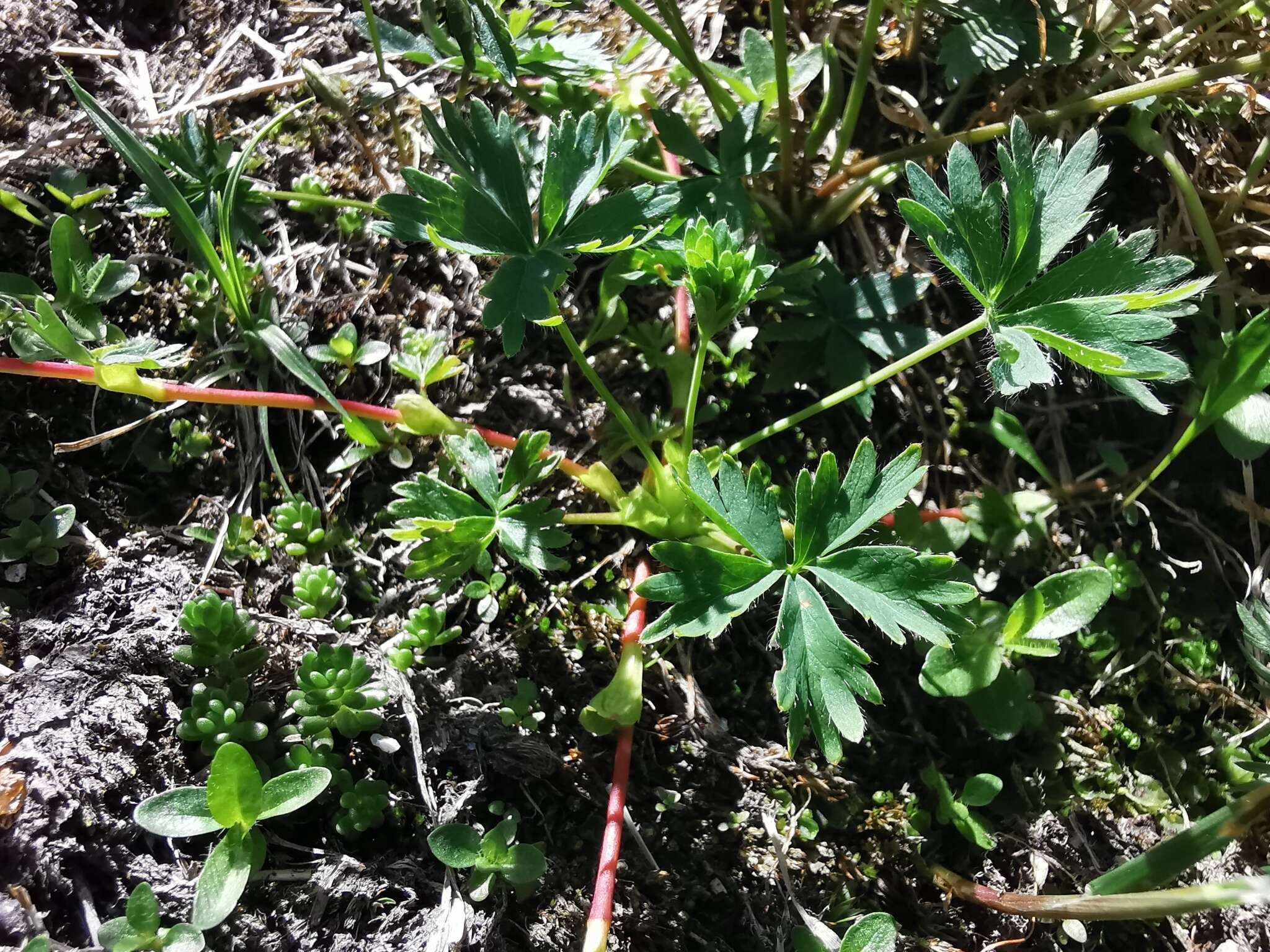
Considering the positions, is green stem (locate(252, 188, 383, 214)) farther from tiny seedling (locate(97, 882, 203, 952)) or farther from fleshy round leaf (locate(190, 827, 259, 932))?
tiny seedling (locate(97, 882, 203, 952))

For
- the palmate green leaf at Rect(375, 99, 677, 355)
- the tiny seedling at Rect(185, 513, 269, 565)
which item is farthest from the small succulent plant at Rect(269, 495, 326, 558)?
the palmate green leaf at Rect(375, 99, 677, 355)

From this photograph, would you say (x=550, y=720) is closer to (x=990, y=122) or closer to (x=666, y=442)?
(x=666, y=442)

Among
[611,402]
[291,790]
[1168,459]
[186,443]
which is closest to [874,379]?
[611,402]

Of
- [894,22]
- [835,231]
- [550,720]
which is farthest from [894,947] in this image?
[894,22]

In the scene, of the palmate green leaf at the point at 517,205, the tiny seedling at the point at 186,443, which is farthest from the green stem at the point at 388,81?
the tiny seedling at the point at 186,443

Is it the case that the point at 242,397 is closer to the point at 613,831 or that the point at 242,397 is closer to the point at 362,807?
the point at 362,807

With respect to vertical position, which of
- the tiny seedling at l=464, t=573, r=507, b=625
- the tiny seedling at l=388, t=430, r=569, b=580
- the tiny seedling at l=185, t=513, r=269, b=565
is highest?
the tiny seedling at l=388, t=430, r=569, b=580
